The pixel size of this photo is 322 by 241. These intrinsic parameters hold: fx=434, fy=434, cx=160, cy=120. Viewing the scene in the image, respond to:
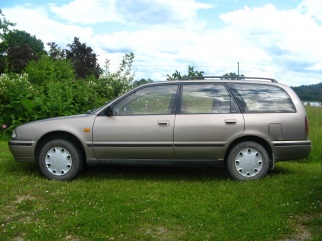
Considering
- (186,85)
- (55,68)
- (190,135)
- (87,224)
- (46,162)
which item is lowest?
(87,224)

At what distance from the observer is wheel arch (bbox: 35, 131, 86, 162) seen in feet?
22.5

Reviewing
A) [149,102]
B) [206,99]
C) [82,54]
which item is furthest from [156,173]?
[82,54]

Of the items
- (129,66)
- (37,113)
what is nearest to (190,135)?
(37,113)

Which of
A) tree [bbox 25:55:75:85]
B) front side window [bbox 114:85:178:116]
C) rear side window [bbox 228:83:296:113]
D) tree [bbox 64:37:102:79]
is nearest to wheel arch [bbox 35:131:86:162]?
Answer: front side window [bbox 114:85:178:116]

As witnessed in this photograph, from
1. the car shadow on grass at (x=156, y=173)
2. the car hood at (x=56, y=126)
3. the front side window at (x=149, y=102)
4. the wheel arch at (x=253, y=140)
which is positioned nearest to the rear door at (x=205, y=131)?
the wheel arch at (x=253, y=140)

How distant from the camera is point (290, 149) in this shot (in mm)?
6605

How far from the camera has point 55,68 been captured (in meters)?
19.0

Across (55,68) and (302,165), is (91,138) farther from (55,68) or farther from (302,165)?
(55,68)

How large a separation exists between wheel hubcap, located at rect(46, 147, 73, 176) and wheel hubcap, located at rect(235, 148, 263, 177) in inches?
103

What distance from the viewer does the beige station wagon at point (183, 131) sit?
6578mm

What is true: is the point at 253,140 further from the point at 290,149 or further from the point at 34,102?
the point at 34,102

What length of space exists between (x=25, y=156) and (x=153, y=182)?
2.09 m

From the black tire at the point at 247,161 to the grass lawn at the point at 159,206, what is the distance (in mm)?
160

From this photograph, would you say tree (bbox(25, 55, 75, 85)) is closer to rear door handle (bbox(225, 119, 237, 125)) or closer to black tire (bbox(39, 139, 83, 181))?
black tire (bbox(39, 139, 83, 181))
